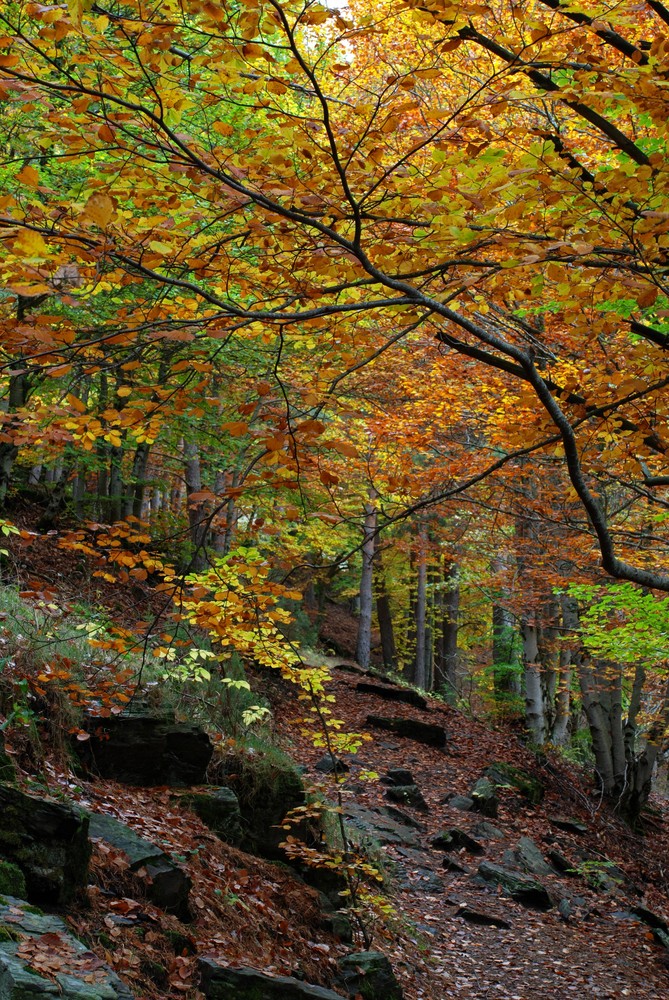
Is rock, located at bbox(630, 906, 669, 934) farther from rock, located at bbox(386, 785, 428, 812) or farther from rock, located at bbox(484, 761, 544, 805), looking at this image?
rock, located at bbox(386, 785, 428, 812)

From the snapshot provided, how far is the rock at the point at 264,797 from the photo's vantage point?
7.26 m

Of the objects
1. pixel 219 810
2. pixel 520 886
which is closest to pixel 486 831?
pixel 520 886

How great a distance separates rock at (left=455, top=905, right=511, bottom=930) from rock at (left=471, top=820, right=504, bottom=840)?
8.26 ft

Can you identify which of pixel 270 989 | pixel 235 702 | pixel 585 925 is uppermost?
pixel 235 702

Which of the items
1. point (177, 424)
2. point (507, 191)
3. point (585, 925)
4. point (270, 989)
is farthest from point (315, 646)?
point (507, 191)

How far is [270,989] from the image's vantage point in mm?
4461

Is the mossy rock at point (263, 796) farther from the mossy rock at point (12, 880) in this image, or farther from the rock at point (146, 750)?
the mossy rock at point (12, 880)

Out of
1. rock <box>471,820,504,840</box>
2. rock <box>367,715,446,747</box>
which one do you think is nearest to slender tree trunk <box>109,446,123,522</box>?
rock <box>367,715,446,747</box>

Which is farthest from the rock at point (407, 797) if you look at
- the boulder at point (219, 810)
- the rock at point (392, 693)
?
the boulder at point (219, 810)

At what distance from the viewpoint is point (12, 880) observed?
3854 millimetres

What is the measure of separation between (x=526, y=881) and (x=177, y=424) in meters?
8.57

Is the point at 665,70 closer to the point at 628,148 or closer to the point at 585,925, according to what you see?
the point at 628,148

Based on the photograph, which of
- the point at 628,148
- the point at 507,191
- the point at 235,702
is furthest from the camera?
the point at 235,702

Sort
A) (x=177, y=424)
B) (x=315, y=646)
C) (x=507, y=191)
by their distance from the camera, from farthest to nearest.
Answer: (x=315, y=646) < (x=177, y=424) < (x=507, y=191)
